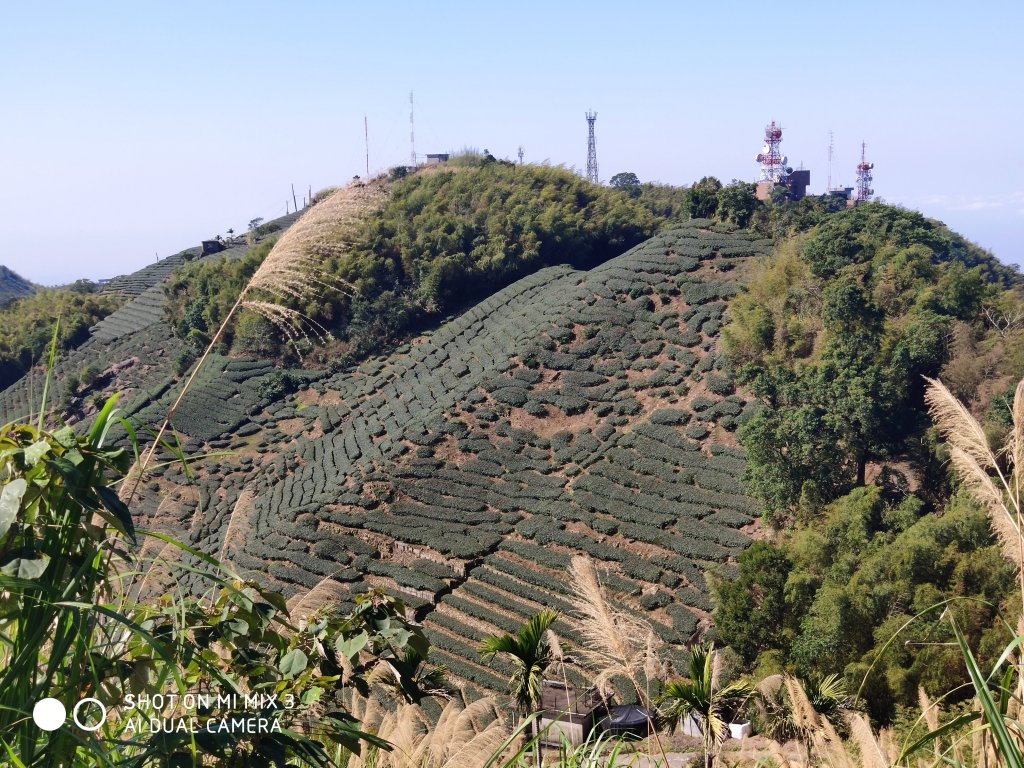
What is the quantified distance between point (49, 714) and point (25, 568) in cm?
58

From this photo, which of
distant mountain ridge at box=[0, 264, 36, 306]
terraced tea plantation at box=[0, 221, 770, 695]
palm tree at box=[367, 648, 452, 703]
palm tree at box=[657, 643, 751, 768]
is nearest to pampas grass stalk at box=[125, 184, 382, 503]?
palm tree at box=[367, 648, 452, 703]

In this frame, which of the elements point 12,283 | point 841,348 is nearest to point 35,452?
point 841,348

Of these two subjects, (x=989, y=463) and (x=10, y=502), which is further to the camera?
(x=989, y=463)

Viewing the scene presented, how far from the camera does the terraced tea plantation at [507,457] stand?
2408 centimetres

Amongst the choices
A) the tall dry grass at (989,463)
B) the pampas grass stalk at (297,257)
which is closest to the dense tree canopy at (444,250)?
the pampas grass stalk at (297,257)

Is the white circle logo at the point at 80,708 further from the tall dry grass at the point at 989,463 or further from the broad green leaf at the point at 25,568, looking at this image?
the tall dry grass at the point at 989,463

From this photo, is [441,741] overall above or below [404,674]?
below

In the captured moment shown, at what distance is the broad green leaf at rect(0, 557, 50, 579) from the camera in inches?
121

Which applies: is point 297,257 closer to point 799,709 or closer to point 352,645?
point 352,645

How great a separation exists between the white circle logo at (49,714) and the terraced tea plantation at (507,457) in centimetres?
1464

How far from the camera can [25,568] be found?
3.09 m

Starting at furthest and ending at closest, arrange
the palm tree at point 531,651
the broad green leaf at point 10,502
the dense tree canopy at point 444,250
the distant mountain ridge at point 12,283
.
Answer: the distant mountain ridge at point 12,283 → the dense tree canopy at point 444,250 → the palm tree at point 531,651 → the broad green leaf at point 10,502

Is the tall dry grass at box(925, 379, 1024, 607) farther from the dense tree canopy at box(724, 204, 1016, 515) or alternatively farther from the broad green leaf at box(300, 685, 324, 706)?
the dense tree canopy at box(724, 204, 1016, 515)

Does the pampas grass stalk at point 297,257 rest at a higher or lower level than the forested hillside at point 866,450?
higher
